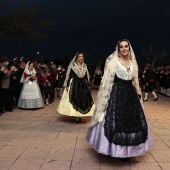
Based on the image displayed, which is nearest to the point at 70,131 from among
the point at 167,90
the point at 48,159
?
the point at 48,159

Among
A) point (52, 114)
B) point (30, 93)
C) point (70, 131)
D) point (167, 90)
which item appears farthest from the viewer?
point (167, 90)

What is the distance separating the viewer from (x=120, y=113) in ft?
17.0

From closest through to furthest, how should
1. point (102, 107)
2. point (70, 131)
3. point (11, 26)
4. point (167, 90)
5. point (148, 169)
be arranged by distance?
point (148, 169) < point (102, 107) < point (70, 131) < point (167, 90) < point (11, 26)

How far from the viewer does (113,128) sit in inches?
201

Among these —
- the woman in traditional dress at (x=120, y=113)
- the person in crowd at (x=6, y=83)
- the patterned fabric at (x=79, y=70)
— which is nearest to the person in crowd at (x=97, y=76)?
the person in crowd at (x=6, y=83)

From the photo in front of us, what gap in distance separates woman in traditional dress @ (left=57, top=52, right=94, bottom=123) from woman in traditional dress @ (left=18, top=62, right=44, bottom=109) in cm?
301

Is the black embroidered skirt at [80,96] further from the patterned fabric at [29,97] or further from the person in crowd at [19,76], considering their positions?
the person in crowd at [19,76]

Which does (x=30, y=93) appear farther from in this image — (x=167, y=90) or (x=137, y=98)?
(x=167, y=90)

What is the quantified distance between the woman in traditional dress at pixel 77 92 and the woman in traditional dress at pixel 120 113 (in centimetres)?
345

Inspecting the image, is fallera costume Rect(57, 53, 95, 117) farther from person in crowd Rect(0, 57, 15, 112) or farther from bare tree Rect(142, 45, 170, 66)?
bare tree Rect(142, 45, 170, 66)

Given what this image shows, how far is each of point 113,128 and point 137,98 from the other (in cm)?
68

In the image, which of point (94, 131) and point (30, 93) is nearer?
point (94, 131)

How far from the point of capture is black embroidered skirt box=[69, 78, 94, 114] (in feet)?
29.5

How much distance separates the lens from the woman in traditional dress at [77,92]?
893 centimetres
